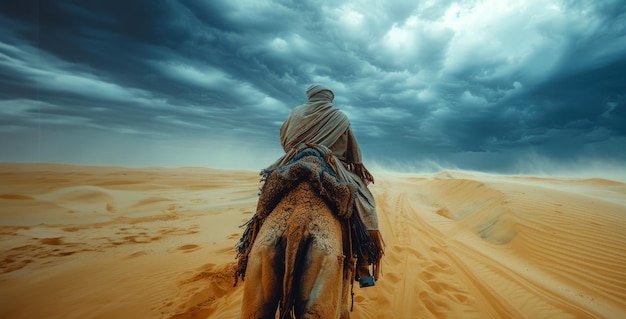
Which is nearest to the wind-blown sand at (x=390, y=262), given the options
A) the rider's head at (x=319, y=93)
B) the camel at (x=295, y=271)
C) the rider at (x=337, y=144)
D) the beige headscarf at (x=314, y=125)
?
the rider at (x=337, y=144)

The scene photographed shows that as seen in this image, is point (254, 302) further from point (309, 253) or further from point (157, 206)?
point (157, 206)

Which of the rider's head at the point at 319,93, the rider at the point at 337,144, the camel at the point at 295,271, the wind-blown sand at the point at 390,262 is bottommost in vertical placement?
the wind-blown sand at the point at 390,262

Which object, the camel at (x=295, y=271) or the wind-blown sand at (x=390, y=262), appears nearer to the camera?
the camel at (x=295, y=271)

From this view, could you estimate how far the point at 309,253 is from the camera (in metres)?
1.77

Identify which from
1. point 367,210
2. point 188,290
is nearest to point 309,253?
point 367,210

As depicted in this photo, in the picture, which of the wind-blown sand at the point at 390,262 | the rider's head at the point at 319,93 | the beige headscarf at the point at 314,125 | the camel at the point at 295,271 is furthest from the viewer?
the wind-blown sand at the point at 390,262

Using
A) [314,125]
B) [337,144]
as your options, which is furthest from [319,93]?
[337,144]

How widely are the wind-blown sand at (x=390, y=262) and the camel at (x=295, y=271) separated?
83.8 inches

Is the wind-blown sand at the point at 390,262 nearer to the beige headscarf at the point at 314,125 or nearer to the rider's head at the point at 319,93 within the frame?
the beige headscarf at the point at 314,125

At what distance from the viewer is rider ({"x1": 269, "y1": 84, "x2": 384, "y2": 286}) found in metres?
2.59

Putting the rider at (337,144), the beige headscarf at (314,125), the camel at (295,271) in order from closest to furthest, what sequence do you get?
the camel at (295,271) < the rider at (337,144) < the beige headscarf at (314,125)

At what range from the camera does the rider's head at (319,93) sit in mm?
3410

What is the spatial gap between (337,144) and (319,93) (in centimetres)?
76

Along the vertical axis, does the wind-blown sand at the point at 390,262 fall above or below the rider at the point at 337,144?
below
